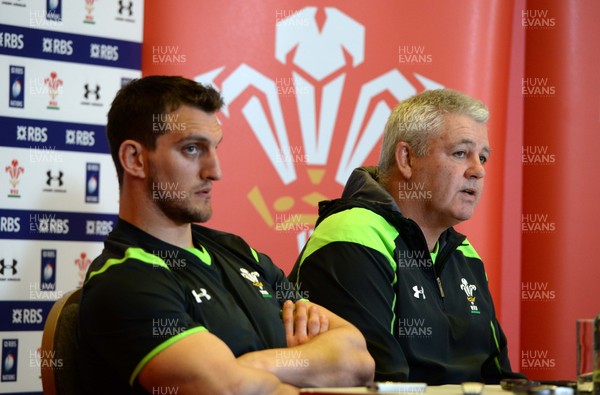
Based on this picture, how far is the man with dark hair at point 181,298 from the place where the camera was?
185cm

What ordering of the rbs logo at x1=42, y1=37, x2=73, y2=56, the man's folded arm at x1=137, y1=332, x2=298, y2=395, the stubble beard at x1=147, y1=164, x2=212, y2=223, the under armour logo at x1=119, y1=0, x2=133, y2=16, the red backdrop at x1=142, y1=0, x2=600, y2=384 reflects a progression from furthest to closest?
1. the red backdrop at x1=142, y1=0, x2=600, y2=384
2. the under armour logo at x1=119, y1=0, x2=133, y2=16
3. the rbs logo at x1=42, y1=37, x2=73, y2=56
4. the stubble beard at x1=147, y1=164, x2=212, y2=223
5. the man's folded arm at x1=137, y1=332, x2=298, y2=395

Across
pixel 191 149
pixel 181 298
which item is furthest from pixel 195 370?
pixel 191 149

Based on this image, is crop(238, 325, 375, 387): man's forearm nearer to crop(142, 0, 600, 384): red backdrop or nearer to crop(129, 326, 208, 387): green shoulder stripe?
crop(129, 326, 208, 387): green shoulder stripe

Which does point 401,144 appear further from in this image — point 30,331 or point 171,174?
point 30,331

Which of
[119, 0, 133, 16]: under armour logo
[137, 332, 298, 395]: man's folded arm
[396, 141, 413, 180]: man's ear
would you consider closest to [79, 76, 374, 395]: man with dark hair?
[137, 332, 298, 395]: man's folded arm

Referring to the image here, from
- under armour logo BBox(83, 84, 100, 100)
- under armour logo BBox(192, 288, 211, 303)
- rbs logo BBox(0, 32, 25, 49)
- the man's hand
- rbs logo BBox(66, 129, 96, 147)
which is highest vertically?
rbs logo BBox(0, 32, 25, 49)

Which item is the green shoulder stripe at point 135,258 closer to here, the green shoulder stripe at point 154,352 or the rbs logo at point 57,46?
the green shoulder stripe at point 154,352

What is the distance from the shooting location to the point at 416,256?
2.74m

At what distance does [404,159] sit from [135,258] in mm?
1180

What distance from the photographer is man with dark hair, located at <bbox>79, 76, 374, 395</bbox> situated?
185cm

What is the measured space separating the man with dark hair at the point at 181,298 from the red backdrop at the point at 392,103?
115 centimetres

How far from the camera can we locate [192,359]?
5.99 feet

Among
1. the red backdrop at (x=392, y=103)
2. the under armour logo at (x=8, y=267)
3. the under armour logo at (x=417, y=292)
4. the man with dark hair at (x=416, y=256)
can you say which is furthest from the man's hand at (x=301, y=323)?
the red backdrop at (x=392, y=103)

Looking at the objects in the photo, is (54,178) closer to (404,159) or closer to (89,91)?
(89,91)
